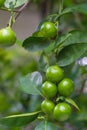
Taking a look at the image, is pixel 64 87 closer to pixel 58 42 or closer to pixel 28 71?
pixel 58 42

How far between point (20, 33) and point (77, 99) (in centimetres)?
242

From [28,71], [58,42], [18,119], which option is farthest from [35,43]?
[28,71]

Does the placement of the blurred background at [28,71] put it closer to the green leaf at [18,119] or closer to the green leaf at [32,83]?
the green leaf at [32,83]

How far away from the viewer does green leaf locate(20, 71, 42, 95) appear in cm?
85

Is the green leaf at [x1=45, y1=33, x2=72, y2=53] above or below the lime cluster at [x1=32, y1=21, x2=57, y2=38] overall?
below

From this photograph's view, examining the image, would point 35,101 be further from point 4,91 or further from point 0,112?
point 4,91

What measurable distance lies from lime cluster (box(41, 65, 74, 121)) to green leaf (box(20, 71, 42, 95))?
10cm

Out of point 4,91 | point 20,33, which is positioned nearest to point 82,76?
point 4,91

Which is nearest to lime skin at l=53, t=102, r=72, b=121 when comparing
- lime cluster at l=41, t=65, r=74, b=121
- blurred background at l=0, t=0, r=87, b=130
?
lime cluster at l=41, t=65, r=74, b=121

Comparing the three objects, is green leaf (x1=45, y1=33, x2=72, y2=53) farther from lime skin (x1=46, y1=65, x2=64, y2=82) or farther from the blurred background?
the blurred background

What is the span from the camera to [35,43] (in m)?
0.77

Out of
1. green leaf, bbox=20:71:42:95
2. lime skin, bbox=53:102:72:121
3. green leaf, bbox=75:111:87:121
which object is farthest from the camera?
green leaf, bbox=75:111:87:121

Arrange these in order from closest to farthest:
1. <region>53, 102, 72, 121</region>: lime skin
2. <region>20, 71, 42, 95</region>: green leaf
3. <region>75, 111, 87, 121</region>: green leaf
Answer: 1. <region>53, 102, 72, 121</region>: lime skin
2. <region>20, 71, 42, 95</region>: green leaf
3. <region>75, 111, 87, 121</region>: green leaf

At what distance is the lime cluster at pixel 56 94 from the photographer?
2.32 ft
